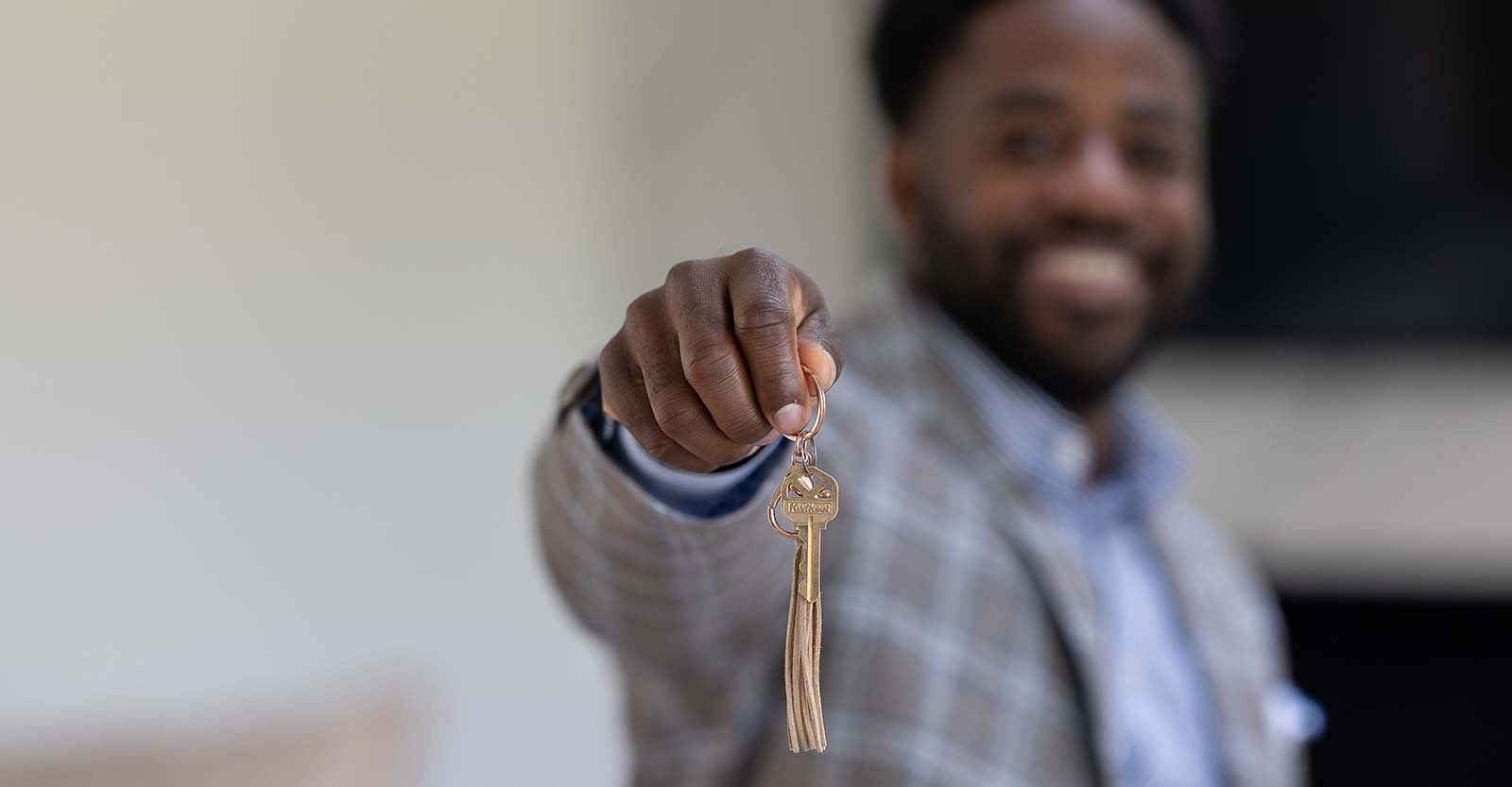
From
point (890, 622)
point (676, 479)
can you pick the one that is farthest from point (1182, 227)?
point (676, 479)

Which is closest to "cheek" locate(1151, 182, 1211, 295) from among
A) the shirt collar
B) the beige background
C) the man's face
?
the man's face

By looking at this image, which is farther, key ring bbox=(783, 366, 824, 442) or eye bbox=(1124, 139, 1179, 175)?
eye bbox=(1124, 139, 1179, 175)

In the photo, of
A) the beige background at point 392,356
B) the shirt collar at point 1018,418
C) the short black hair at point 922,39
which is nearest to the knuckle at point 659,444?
the beige background at point 392,356

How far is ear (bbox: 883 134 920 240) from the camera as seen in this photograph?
0.88 meters

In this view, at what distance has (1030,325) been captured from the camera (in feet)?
2.58

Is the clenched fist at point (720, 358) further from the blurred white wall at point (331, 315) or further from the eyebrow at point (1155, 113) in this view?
the eyebrow at point (1155, 113)

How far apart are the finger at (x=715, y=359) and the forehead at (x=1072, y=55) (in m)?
0.47

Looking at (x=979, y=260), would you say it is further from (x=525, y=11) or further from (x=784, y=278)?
(x=525, y=11)

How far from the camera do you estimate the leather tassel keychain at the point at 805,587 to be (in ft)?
1.12

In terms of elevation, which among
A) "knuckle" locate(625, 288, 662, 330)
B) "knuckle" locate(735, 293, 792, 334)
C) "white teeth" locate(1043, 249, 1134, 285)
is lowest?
"white teeth" locate(1043, 249, 1134, 285)

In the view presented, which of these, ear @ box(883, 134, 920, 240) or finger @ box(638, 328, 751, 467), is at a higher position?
ear @ box(883, 134, 920, 240)

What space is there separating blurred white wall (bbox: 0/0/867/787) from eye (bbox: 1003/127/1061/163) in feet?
1.46

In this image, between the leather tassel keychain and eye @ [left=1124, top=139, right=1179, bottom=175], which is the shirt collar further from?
the leather tassel keychain

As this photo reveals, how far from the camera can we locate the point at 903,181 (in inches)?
35.4
